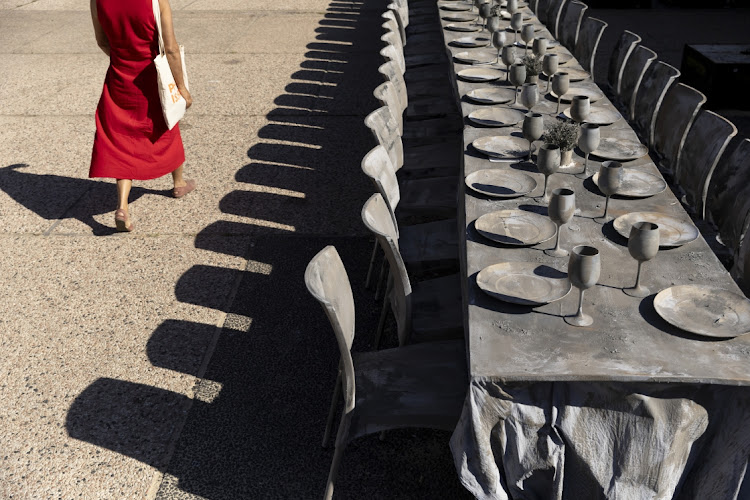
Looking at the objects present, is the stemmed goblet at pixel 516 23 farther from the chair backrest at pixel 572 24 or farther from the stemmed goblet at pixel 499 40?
the chair backrest at pixel 572 24

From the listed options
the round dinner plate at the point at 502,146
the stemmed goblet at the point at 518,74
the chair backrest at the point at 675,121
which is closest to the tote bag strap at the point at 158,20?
the round dinner plate at the point at 502,146

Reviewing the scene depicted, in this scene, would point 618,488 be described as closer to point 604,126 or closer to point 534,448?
point 534,448

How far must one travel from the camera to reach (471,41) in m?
6.32

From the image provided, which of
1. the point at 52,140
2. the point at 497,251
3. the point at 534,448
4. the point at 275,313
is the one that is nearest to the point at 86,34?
the point at 52,140

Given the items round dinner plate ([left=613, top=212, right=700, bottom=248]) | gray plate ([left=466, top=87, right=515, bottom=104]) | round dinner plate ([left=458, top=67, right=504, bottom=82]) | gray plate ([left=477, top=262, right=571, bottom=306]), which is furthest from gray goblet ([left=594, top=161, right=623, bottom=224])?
round dinner plate ([left=458, top=67, right=504, bottom=82])

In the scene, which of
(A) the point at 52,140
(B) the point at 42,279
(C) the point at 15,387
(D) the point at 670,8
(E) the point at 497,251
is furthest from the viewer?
(D) the point at 670,8

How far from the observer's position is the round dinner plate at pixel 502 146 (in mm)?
3869

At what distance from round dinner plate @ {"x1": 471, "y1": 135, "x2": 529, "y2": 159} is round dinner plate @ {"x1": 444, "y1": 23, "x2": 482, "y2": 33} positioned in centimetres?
304

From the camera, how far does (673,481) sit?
7.92 ft

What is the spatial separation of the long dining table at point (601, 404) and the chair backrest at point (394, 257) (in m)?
0.43

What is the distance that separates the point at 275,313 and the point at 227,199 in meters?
1.63

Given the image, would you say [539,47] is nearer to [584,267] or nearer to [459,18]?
[459,18]

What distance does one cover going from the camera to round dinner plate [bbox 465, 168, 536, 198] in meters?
3.42

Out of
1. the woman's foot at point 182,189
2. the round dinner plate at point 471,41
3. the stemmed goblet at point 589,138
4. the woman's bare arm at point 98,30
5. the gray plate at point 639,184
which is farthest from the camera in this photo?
the round dinner plate at point 471,41
